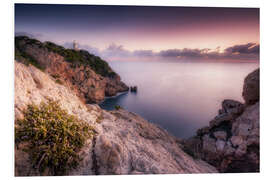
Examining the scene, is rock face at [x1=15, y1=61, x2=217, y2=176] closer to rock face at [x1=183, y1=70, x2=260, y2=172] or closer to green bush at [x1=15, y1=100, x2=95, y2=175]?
green bush at [x1=15, y1=100, x2=95, y2=175]

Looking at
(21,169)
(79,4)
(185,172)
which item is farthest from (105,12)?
(185,172)

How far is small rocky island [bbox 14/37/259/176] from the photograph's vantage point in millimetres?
2168

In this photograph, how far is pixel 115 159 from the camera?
2.33 metres

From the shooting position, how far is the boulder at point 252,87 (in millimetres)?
3746

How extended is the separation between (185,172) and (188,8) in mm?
4561

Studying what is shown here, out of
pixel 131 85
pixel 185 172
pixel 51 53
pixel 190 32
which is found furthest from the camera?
pixel 131 85

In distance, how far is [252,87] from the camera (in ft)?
12.6

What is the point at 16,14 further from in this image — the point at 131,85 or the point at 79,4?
the point at 131,85

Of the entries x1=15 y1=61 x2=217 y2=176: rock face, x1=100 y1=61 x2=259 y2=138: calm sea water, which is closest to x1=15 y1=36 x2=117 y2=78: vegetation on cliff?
x1=15 y1=61 x2=217 y2=176: rock face

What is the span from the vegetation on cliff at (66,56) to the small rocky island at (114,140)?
0.30 ft

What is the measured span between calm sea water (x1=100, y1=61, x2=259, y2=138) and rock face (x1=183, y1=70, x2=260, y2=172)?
60 cm

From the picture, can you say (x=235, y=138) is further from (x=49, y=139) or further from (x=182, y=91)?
(x=49, y=139)

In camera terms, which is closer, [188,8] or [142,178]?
[142,178]

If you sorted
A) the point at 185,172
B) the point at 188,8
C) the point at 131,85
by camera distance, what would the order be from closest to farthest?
the point at 185,172, the point at 188,8, the point at 131,85
